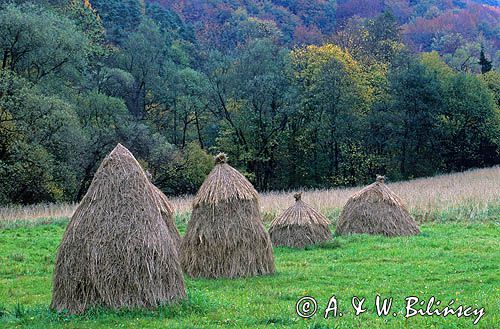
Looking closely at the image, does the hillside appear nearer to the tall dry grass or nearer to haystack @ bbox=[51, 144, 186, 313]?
the tall dry grass

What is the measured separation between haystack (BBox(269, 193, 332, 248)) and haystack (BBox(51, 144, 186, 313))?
8567mm

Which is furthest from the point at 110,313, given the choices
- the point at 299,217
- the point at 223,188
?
the point at 299,217

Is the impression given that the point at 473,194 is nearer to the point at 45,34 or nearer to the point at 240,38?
the point at 45,34

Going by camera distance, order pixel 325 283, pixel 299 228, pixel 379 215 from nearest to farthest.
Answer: pixel 325 283
pixel 299 228
pixel 379 215

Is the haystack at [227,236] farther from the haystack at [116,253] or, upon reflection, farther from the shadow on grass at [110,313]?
the shadow on grass at [110,313]

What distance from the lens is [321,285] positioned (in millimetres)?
11797

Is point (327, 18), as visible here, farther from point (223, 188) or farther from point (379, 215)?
point (223, 188)

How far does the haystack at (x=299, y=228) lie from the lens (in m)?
18.0

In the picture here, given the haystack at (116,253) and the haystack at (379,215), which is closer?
the haystack at (116,253)

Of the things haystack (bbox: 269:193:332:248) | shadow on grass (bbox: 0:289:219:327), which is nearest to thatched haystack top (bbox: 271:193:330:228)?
haystack (bbox: 269:193:332:248)

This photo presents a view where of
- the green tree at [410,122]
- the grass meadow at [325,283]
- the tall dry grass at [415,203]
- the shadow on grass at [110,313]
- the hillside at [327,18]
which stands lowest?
the grass meadow at [325,283]

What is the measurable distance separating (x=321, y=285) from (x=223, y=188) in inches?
129

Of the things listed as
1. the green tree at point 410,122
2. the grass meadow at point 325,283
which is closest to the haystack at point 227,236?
the grass meadow at point 325,283

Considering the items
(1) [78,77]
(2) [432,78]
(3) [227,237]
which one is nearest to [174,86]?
(1) [78,77]
